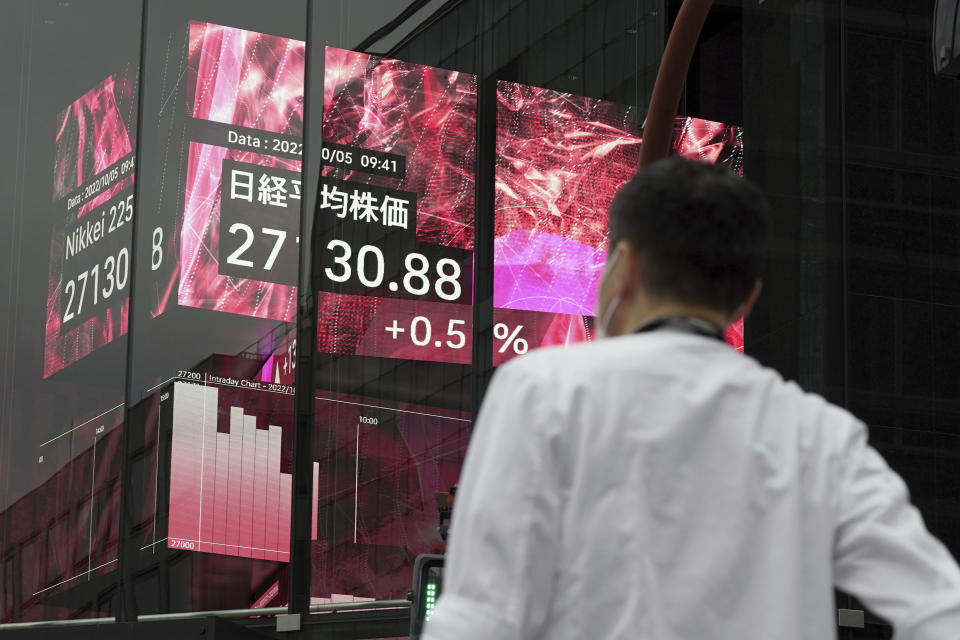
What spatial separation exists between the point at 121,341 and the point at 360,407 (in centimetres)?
228

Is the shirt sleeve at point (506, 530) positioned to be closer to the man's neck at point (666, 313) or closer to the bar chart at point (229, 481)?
the man's neck at point (666, 313)

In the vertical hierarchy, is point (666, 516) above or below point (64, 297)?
below

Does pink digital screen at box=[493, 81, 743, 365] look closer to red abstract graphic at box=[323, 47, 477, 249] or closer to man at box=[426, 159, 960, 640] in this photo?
red abstract graphic at box=[323, 47, 477, 249]

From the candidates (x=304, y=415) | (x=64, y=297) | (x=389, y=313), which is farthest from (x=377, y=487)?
(x=64, y=297)

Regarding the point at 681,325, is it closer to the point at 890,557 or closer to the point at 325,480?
the point at 890,557

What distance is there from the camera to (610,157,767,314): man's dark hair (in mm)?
1769

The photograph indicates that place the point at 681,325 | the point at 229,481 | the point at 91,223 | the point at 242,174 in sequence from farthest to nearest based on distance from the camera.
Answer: the point at 91,223
the point at 242,174
the point at 229,481
the point at 681,325

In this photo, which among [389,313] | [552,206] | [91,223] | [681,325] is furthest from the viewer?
[91,223]

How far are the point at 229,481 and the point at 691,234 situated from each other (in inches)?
437

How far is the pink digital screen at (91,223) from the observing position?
13.6 metres

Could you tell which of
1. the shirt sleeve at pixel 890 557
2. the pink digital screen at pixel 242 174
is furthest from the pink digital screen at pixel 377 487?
the shirt sleeve at pixel 890 557

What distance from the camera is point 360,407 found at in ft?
41.6

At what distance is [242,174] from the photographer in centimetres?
1338

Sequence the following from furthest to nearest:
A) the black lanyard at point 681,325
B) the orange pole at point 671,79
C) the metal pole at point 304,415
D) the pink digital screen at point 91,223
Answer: the pink digital screen at point 91,223 → the metal pole at point 304,415 → the orange pole at point 671,79 → the black lanyard at point 681,325
